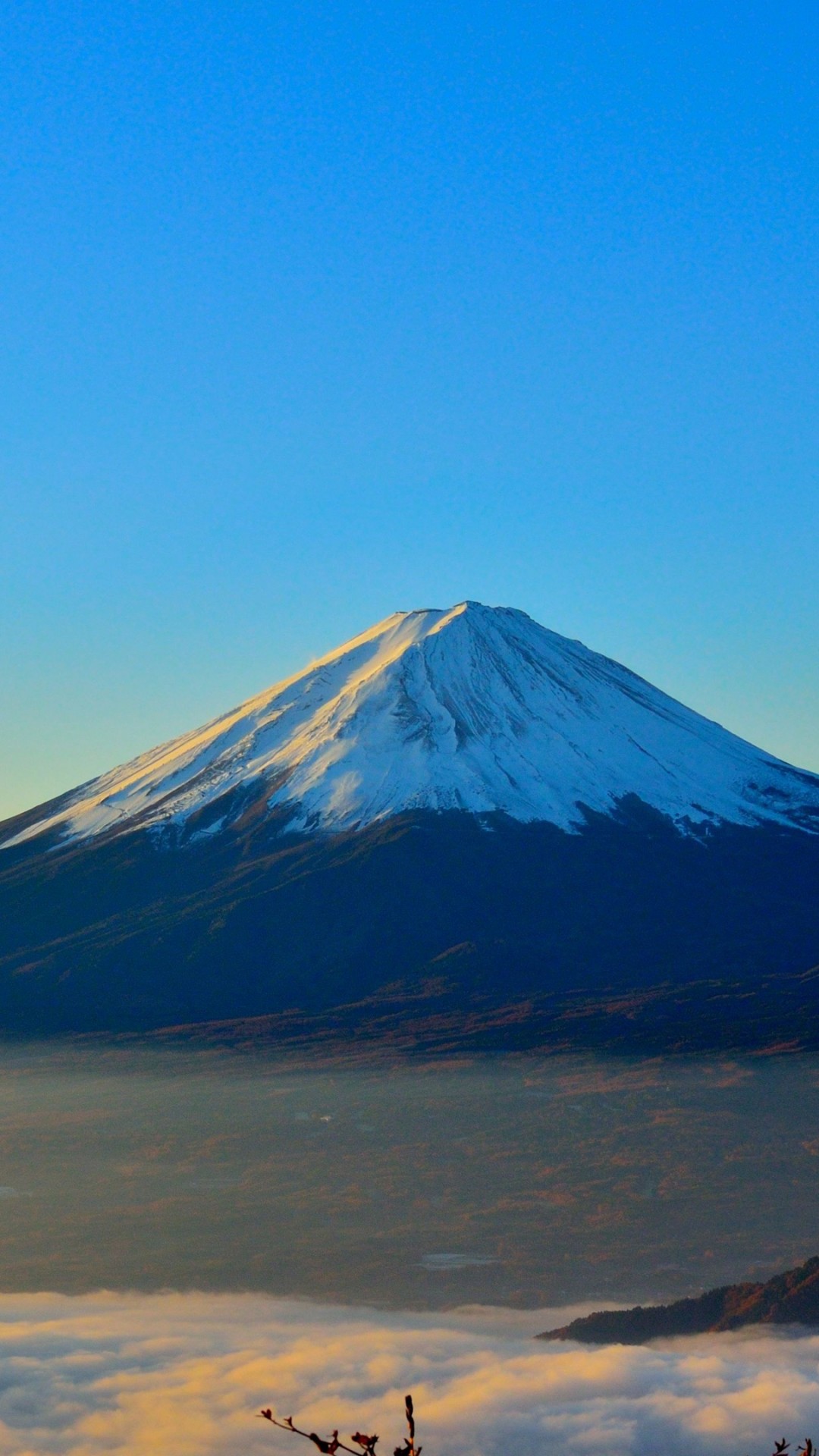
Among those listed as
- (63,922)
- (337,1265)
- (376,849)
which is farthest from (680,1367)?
(63,922)

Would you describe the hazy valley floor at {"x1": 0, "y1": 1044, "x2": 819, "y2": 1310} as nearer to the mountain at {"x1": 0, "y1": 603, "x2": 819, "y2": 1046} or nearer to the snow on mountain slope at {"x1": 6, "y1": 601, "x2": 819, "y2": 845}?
the mountain at {"x1": 0, "y1": 603, "x2": 819, "y2": 1046}

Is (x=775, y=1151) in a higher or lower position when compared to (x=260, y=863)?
lower

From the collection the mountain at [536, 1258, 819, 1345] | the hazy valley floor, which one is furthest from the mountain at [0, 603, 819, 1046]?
the mountain at [536, 1258, 819, 1345]

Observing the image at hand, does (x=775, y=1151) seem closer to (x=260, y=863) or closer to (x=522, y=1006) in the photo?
(x=522, y=1006)

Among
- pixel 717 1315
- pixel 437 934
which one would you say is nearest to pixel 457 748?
pixel 437 934

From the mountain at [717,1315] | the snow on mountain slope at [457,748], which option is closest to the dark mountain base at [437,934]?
the snow on mountain slope at [457,748]

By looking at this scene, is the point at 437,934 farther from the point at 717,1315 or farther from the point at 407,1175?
the point at 717,1315
